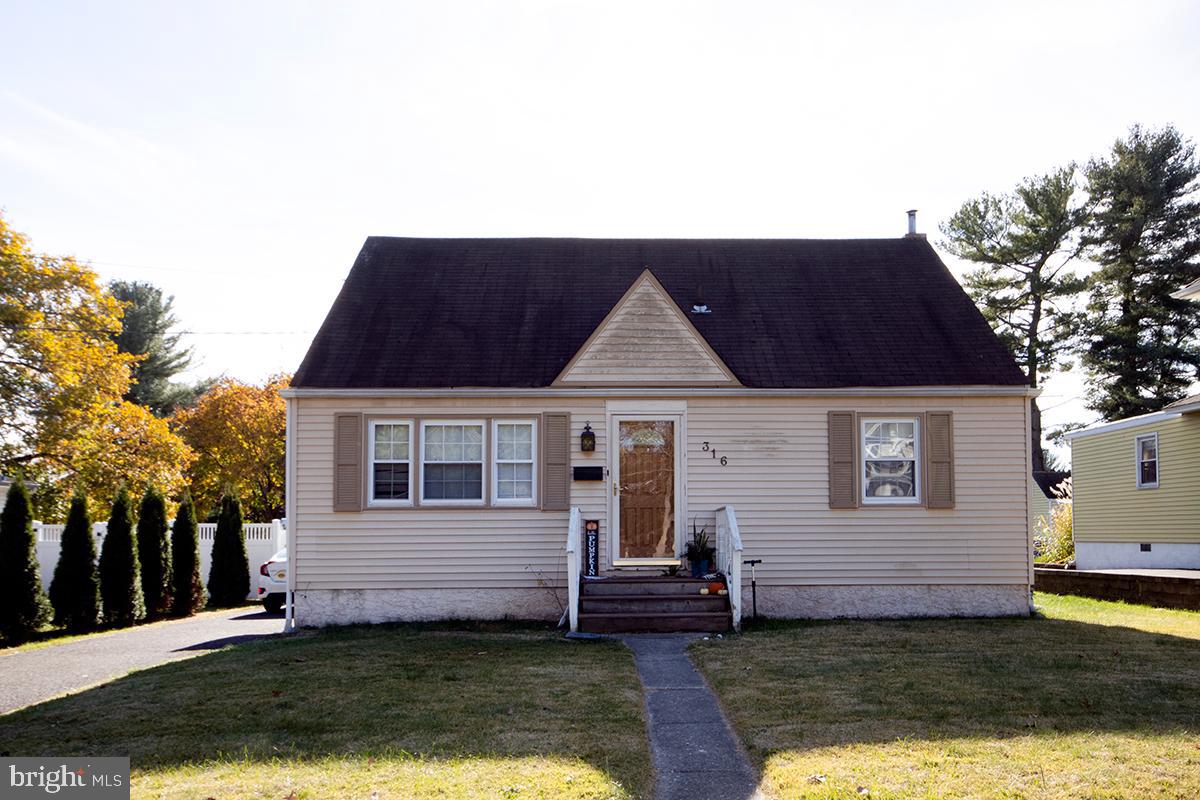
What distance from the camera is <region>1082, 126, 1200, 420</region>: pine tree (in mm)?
34531

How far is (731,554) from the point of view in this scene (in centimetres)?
1326

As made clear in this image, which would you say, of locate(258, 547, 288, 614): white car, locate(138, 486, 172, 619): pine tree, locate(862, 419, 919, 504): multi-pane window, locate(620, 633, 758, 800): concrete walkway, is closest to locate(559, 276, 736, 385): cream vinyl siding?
locate(862, 419, 919, 504): multi-pane window

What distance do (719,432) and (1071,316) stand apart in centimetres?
2611

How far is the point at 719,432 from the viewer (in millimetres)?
14398

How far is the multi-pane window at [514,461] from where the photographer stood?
47.0 feet

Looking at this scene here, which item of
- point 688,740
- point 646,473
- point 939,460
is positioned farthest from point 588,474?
point 688,740

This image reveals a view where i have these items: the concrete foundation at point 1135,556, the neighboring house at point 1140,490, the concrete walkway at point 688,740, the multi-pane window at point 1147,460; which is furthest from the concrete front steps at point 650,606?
the multi-pane window at point 1147,460

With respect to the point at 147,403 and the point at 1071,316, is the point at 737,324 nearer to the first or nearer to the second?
the point at 1071,316

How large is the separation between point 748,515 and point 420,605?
15.1ft

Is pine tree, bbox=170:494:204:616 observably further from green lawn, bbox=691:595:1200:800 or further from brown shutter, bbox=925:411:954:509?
brown shutter, bbox=925:411:954:509

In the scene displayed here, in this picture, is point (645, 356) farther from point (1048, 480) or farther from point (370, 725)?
point (1048, 480)

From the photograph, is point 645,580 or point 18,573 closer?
point 645,580

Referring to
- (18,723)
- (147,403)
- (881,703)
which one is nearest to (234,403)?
(147,403)

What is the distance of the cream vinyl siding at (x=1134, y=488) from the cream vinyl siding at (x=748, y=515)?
8873 millimetres
